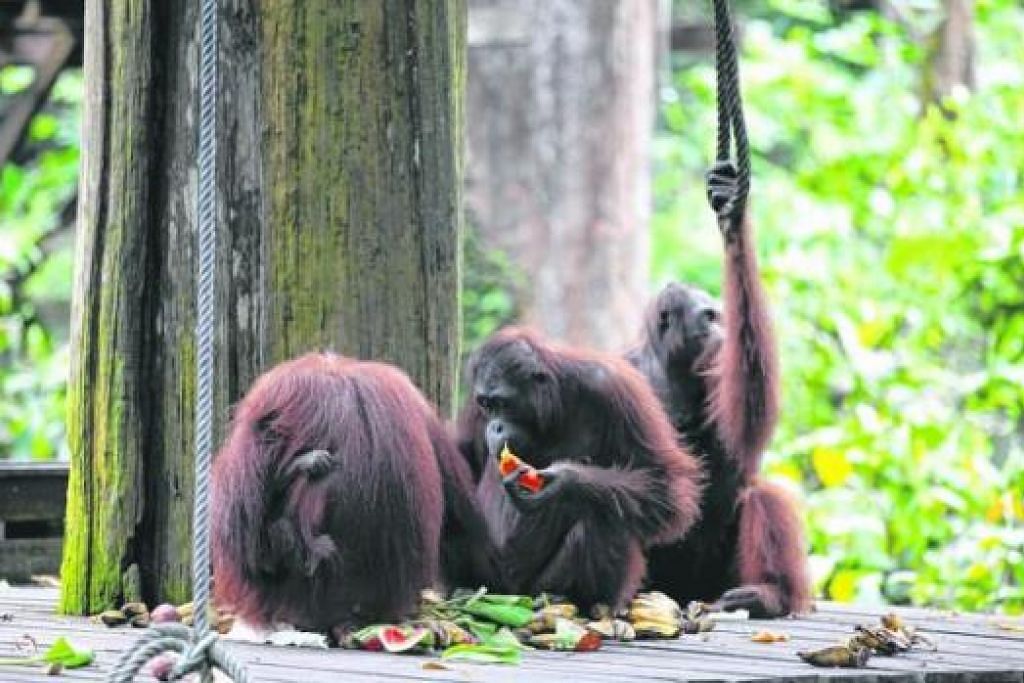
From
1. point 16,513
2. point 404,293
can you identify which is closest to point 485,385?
point 404,293

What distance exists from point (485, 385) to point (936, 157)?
541 cm

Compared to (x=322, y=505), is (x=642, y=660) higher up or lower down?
lower down

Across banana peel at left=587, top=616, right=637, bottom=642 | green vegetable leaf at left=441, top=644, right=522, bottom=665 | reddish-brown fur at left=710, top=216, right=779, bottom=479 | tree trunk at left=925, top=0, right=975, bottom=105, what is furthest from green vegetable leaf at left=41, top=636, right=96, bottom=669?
tree trunk at left=925, top=0, right=975, bottom=105

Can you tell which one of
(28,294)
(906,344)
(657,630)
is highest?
(28,294)

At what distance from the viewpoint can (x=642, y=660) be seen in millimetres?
4156

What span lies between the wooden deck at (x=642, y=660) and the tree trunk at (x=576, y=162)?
6581 mm

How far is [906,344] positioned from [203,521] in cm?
592

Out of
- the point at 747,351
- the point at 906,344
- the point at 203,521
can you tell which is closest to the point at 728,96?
the point at 747,351

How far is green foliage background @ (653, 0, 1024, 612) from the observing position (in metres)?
8.18

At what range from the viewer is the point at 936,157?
9781 mm

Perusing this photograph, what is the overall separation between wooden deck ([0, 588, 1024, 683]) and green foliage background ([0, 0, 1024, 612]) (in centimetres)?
204

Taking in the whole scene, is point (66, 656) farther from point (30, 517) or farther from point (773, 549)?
point (773, 549)

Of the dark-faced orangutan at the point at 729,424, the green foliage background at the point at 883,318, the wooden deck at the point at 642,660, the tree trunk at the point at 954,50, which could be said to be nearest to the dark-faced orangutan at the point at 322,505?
the wooden deck at the point at 642,660

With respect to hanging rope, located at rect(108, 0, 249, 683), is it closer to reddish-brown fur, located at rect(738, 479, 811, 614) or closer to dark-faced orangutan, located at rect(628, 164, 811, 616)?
dark-faced orangutan, located at rect(628, 164, 811, 616)
